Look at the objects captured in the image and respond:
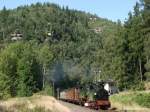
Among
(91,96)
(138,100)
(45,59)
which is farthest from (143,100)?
(45,59)

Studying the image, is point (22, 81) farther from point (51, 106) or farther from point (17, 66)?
point (51, 106)

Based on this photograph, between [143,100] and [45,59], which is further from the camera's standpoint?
[45,59]

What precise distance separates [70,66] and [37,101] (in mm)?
111013

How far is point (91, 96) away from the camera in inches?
2180

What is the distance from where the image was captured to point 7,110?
1325 inches

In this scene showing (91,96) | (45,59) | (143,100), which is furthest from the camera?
(45,59)

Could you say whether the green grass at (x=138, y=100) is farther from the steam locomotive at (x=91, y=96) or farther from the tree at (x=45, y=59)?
the tree at (x=45, y=59)

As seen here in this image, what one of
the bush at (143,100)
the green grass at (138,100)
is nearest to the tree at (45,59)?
the green grass at (138,100)

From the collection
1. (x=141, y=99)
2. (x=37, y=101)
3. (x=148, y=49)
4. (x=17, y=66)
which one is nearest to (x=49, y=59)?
(x=17, y=66)

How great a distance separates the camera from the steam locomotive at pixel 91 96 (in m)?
52.8

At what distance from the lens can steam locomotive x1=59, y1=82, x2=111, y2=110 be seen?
52831 millimetres

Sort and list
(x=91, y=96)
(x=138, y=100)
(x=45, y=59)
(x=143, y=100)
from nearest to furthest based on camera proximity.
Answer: (x=91, y=96) → (x=143, y=100) → (x=138, y=100) → (x=45, y=59)

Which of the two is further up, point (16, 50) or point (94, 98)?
point (16, 50)

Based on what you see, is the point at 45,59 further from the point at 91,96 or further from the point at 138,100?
the point at 91,96
